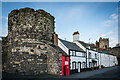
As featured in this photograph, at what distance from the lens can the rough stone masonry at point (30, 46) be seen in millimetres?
16062

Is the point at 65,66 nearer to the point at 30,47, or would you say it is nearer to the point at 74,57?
the point at 74,57

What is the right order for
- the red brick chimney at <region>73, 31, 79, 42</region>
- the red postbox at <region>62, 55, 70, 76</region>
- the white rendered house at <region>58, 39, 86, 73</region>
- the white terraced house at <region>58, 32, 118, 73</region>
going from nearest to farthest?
the red postbox at <region>62, 55, 70, 76</region>
the white rendered house at <region>58, 39, 86, 73</region>
the white terraced house at <region>58, 32, 118, 73</region>
the red brick chimney at <region>73, 31, 79, 42</region>

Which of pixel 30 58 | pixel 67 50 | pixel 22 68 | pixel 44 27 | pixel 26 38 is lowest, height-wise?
pixel 22 68

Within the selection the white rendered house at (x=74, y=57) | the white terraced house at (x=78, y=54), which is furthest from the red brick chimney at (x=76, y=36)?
the white rendered house at (x=74, y=57)

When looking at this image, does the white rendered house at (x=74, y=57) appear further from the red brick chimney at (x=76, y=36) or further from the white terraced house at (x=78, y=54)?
the red brick chimney at (x=76, y=36)

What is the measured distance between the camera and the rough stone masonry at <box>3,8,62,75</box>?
52.7 feet

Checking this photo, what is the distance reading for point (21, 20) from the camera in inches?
656

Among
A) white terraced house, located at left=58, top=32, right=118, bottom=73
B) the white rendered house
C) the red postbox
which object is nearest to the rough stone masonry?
the red postbox

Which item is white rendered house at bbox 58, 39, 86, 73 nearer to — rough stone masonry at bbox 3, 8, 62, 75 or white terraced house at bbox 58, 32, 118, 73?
white terraced house at bbox 58, 32, 118, 73

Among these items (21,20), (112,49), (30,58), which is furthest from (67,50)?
(112,49)

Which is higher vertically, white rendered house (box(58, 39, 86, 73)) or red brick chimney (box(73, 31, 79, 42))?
red brick chimney (box(73, 31, 79, 42))

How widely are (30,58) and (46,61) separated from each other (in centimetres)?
290

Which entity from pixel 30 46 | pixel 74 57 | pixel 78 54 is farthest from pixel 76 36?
pixel 30 46

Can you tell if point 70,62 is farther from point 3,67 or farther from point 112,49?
point 112,49
